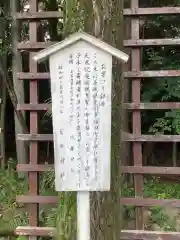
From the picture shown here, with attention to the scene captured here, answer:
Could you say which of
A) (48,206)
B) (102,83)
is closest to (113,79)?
(102,83)

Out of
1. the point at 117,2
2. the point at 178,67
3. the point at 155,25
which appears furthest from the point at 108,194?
the point at 155,25

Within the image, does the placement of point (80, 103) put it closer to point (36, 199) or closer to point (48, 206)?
point (36, 199)

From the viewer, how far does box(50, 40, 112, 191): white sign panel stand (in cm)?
258

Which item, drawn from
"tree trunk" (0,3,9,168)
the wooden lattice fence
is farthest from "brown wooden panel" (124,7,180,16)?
"tree trunk" (0,3,9,168)

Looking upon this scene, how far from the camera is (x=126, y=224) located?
4742 millimetres

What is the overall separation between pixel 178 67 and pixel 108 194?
3134 millimetres

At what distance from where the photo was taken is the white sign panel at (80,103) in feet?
8.46

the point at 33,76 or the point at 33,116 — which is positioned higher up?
the point at 33,76

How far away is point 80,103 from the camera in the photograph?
259 cm

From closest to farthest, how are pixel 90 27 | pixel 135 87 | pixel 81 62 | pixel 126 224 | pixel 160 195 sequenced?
pixel 81 62, pixel 90 27, pixel 135 87, pixel 126 224, pixel 160 195

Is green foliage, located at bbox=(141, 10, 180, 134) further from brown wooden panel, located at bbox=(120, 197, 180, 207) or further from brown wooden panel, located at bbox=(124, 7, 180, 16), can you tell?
brown wooden panel, located at bbox=(124, 7, 180, 16)

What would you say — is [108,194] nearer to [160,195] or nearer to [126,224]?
[126,224]

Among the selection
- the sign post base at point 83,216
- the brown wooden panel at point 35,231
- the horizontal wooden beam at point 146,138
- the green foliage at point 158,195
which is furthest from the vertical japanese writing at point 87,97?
the green foliage at point 158,195

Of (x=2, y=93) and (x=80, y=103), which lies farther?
(x=2, y=93)
